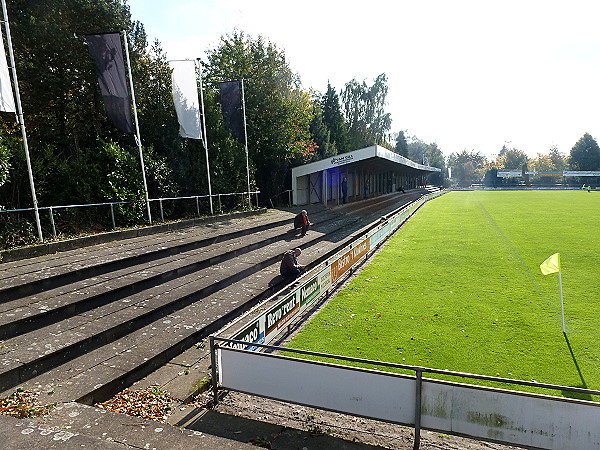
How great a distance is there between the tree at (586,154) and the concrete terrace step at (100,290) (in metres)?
99.3

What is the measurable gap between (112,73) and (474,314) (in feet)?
41.8

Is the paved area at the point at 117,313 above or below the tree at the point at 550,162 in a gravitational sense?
below

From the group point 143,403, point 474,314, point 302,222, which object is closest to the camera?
point 143,403

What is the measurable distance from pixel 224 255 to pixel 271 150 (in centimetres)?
1545

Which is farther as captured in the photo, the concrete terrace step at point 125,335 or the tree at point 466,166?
the tree at point 466,166

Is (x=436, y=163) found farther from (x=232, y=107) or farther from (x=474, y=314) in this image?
(x=474, y=314)

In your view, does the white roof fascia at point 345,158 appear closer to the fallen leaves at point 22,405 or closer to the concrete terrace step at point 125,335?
the concrete terrace step at point 125,335

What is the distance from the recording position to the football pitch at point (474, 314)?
590cm

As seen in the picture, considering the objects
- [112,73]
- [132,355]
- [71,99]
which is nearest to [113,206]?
[112,73]

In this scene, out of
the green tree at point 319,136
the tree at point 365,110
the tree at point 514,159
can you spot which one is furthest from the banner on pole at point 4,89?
the tree at point 514,159

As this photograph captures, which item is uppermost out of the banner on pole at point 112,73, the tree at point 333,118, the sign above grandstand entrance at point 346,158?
the tree at point 333,118

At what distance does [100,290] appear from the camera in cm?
728

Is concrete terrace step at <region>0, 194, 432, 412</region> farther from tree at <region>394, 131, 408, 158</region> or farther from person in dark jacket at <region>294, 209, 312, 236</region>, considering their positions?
tree at <region>394, 131, 408, 158</region>

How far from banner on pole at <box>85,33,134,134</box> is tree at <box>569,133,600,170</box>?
10091cm
